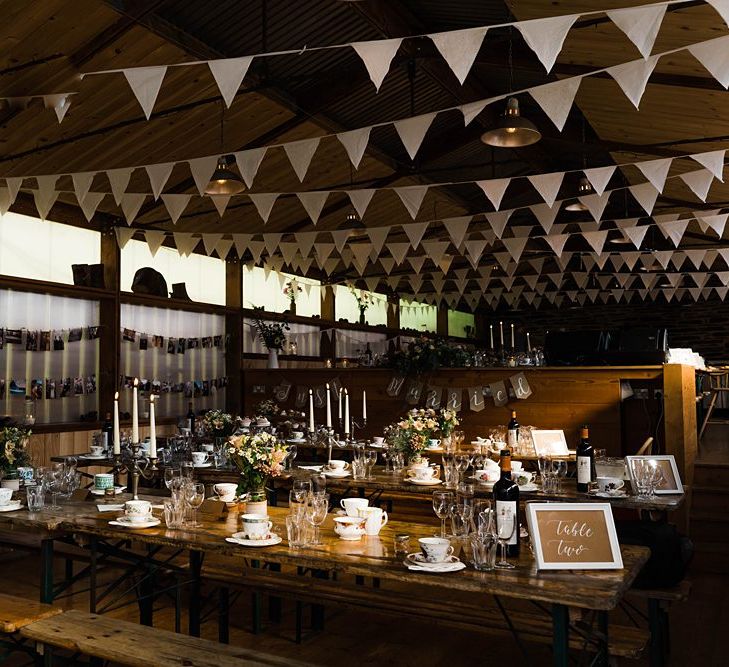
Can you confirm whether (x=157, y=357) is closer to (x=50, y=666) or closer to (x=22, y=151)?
(x=22, y=151)

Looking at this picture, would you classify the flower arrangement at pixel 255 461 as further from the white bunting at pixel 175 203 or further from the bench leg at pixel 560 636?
the white bunting at pixel 175 203

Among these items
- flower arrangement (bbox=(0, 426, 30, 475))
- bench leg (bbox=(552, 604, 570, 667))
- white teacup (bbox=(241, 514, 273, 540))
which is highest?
flower arrangement (bbox=(0, 426, 30, 475))

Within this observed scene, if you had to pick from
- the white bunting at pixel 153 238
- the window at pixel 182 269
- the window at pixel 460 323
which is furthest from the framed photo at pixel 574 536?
the window at pixel 460 323

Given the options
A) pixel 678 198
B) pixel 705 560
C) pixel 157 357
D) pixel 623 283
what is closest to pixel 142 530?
pixel 705 560

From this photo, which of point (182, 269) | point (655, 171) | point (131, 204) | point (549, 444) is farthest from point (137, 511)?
point (182, 269)

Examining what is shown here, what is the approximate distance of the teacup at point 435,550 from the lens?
241 centimetres

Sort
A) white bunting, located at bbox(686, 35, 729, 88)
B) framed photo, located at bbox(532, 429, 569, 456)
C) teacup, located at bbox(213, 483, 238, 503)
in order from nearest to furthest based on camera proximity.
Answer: white bunting, located at bbox(686, 35, 729, 88) → teacup, located at bbox(213, 483, 238, 503) → framed photo, located at bbox(532, 429, 569, 456)

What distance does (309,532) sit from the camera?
107 inches

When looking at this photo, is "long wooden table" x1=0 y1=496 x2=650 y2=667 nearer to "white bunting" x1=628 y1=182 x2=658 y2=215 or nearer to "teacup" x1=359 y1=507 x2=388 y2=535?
"teacup" x1=359 y1=507 x2=388 y2=535

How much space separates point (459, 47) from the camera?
3.50 m

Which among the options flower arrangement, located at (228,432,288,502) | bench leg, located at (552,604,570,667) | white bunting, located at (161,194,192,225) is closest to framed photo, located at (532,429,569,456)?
flower arrangement, located at (228,432,288,502)

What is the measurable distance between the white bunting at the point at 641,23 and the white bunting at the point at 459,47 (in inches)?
25.4

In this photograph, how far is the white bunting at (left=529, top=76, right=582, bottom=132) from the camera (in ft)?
13.3

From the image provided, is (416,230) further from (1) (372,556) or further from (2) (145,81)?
(1) (372,556)
